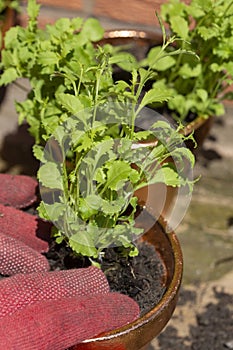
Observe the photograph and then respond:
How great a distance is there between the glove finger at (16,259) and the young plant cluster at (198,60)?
41 cm

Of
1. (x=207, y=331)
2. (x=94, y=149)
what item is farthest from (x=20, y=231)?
(x=207, y=331)

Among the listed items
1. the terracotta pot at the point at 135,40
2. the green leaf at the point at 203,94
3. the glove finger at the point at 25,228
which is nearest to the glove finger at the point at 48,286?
the glove finger at the point at 25,228

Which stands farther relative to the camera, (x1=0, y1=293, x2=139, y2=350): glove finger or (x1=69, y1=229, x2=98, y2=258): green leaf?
(x1=69, y1=229, x2=98, y2=258): green leaf

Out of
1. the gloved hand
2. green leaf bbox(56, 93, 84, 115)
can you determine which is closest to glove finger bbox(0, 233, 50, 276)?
the gloved hand

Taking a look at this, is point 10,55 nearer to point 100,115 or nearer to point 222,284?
point 100,115

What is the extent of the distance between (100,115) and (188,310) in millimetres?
582

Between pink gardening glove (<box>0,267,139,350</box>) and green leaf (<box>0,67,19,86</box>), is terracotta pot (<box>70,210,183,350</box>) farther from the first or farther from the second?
green leaf (<box>0,67,19,86</box>)

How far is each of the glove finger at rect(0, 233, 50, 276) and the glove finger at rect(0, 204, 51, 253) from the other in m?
0.06

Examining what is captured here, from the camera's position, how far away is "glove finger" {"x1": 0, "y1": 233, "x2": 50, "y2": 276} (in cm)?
113

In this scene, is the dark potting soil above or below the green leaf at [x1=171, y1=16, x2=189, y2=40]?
below

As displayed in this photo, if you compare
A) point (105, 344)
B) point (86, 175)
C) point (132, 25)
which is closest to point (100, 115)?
point (86, 175)

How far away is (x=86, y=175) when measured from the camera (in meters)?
1.11

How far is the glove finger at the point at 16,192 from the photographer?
4.20 feet

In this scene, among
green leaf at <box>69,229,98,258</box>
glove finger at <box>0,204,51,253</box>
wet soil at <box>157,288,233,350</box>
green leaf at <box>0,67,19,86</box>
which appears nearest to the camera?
green leaf at <box>69,229,98,258</box>
